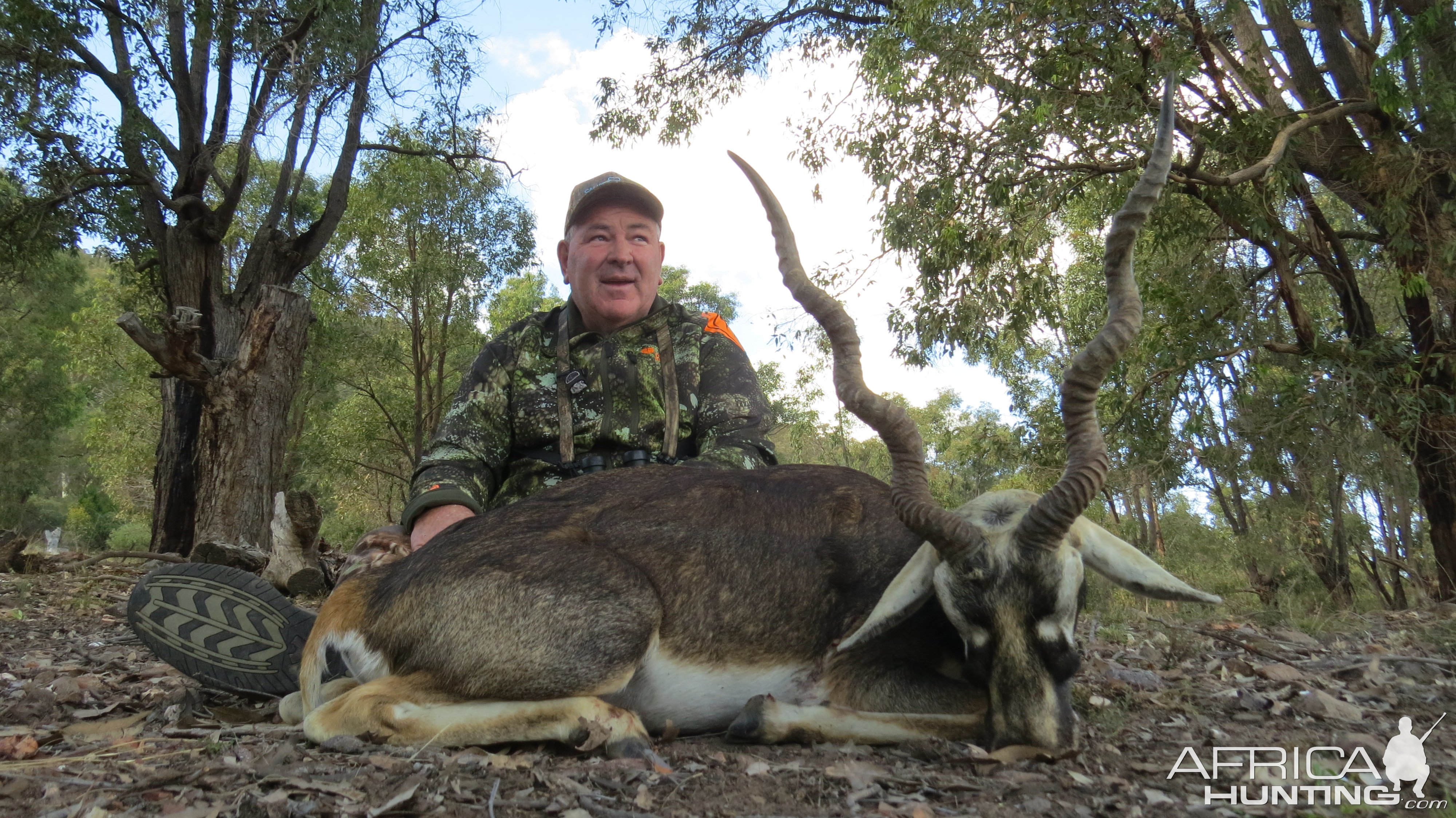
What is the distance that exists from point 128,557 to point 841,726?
11075mm

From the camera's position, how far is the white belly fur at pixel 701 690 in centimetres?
393

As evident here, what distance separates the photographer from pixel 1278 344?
36.0 feet


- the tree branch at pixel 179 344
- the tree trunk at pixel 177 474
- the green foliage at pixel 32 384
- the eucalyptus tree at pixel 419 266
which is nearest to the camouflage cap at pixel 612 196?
the tree branch at pixel 179 344

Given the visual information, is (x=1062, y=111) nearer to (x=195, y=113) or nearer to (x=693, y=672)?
(x=693, y=672)

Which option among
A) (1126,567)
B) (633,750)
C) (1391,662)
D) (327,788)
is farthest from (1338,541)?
(327,788)

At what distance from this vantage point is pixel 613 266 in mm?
6242

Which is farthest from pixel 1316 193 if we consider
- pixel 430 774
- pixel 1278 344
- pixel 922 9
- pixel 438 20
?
pixel 430 774

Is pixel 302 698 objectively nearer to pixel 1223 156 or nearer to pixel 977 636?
pixel 977 636

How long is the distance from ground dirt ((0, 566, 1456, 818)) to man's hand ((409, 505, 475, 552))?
1.11m

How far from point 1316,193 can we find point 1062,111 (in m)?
8.98

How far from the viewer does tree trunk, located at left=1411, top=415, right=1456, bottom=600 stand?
1023cm

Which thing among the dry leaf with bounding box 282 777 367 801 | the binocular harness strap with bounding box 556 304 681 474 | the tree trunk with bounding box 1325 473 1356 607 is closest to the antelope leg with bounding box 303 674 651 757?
the dry leaf with bounding box 282 777 367 801

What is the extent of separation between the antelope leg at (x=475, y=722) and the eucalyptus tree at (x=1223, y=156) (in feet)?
25.9

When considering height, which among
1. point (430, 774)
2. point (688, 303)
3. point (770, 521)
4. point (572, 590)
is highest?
point (688, 303)
